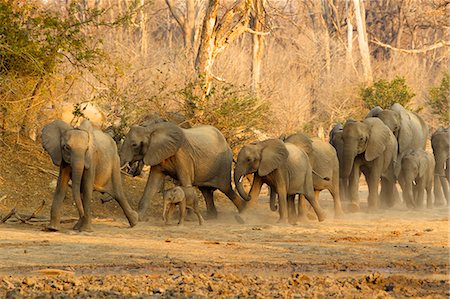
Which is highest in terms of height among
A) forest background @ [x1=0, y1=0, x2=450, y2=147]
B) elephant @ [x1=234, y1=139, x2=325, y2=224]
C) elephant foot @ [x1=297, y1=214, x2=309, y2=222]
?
forest background @ [x1=0, y1=0, x2=450, y2=147]

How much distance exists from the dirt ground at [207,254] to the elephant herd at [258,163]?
43cm

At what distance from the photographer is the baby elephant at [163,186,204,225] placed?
49.3ft

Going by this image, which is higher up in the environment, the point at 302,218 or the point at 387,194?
the point at 387,194

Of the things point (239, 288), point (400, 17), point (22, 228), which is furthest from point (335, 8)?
point (239, 288)

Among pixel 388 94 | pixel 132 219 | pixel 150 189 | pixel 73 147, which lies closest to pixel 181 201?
pixel 132 219

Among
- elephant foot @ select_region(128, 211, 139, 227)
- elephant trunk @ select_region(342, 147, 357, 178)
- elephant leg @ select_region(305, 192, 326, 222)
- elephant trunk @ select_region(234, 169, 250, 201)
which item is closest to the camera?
elephant foot @ select_region(128, 211, 139, 227)

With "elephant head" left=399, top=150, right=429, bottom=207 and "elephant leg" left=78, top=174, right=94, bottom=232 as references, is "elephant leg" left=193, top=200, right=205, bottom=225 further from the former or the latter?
"elephant head" left=399, top=150, right=429, bottom=207

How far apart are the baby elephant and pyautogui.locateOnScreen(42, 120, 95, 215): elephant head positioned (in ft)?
5.13

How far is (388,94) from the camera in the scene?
31922 mm

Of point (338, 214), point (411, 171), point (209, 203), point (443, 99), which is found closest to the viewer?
point (209, 203)

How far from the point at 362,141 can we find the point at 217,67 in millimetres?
13831

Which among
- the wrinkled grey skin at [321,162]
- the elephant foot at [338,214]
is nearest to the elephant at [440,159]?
the elephant foot at [338,214]

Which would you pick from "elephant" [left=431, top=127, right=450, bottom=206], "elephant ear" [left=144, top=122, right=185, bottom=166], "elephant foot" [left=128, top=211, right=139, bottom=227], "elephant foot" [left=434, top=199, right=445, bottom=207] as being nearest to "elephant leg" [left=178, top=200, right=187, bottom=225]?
"elephant foot" [left=128, top=211, right=139, bottom=227]

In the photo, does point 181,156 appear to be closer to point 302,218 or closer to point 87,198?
point 302,218
